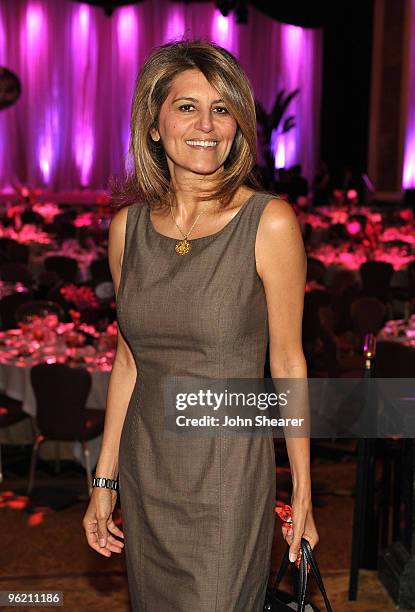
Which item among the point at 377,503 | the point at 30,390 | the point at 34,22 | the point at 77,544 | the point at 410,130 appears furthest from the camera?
the point at 34,22

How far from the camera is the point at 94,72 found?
18906 millimetres

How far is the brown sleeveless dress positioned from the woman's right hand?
11cm

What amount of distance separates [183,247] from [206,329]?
7.8 inches

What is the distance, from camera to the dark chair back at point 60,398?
4965 millimetres

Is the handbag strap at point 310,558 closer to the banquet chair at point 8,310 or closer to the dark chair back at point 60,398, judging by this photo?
the dark chair back at point 60,398

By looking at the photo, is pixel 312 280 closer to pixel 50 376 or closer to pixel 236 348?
pixel 50 376

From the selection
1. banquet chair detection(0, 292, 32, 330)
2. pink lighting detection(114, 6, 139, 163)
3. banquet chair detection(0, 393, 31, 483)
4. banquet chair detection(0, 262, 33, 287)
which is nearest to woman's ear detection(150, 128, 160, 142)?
banquet chair detection(0, 393, 31, 483)

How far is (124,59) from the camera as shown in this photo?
62.1ft

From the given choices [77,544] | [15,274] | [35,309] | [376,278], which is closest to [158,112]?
[77,544]

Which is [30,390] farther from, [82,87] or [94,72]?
[94,72]

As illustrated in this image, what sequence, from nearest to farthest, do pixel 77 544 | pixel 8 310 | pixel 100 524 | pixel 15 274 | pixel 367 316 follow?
pixel 100 524 < pixel 77 544 < pixel 367 316 < pixel 8 310 < pixel 15 274

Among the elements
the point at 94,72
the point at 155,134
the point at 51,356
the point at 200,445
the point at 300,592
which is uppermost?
the point at 94,72

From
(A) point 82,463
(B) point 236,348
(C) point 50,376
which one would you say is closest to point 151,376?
(B) point 236,348

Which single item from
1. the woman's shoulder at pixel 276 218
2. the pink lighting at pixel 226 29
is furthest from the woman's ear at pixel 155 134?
the pink lighting at pixel 226 29
